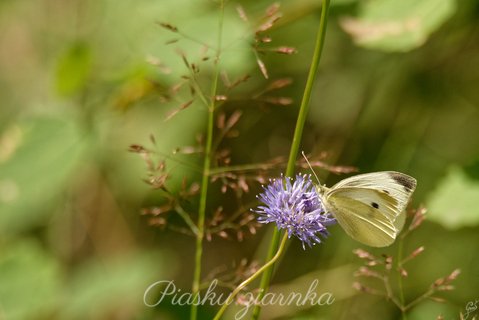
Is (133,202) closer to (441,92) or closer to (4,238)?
(4,238)

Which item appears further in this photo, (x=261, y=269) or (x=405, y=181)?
(x=405, y=181)

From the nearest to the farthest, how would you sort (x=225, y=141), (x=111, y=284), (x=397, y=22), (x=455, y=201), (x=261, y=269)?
(x=261, y=269)
(x=455, y=201)
(x=397, y=22)
(x=111, y=284)
(x=225, y=141)

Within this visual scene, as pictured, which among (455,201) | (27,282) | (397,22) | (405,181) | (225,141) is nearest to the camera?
(405,181)

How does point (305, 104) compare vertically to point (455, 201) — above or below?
above

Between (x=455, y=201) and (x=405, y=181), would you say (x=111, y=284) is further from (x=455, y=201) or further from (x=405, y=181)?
(x=405, y=181)

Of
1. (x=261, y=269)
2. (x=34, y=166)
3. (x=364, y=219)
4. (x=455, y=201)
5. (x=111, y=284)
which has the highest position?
(x=261, y=269)

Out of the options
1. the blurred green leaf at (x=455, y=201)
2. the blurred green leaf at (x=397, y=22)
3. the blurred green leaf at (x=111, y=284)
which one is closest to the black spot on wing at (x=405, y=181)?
the blurred green leaf at (x=455, y=201)

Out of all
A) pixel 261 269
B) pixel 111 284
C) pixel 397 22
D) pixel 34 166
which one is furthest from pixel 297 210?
pixel 34 166

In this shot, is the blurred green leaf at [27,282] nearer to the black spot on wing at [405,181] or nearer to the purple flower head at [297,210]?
the purple flower head at [297,210]
